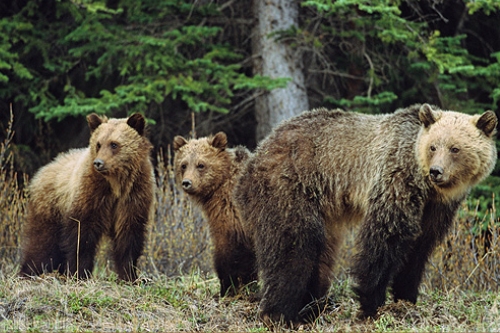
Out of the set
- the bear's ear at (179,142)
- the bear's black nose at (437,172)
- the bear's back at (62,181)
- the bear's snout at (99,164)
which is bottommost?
the bear's back at (62,181)

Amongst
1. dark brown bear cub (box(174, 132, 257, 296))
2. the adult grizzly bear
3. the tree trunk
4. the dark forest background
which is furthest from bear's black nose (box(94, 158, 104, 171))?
the tree trunk

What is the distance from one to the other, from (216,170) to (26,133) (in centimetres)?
729

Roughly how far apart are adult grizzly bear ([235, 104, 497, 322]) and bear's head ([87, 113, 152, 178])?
1.35 metres

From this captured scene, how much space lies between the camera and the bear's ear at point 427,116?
602 cm

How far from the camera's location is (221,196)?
24.2 ft

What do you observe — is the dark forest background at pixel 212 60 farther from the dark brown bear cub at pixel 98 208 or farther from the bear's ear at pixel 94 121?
the dark brown bear cub at pixel 98 208

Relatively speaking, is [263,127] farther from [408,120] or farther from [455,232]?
[408,120]

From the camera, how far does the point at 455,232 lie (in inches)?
345

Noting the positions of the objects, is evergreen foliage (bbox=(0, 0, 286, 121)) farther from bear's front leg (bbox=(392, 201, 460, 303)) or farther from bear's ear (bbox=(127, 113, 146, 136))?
bear's front leg (bbox=(392, 201, 460, 303))

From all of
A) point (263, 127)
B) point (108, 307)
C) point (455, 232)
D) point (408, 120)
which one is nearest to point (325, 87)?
point (263, 127)

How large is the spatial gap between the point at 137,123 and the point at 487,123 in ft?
11.6

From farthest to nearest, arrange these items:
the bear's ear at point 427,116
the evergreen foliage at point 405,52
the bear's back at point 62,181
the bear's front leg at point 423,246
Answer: the evergreen foliage at point 405,52 < the bear's back at point 62,181 < the bear's front leg at point 423,246 < the bear's ear at point 427,116

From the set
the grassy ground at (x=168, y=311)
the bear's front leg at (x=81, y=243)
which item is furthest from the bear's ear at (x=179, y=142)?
the grassy ground at (x=168, y=311)

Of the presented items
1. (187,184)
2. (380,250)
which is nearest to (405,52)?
(187,184)
